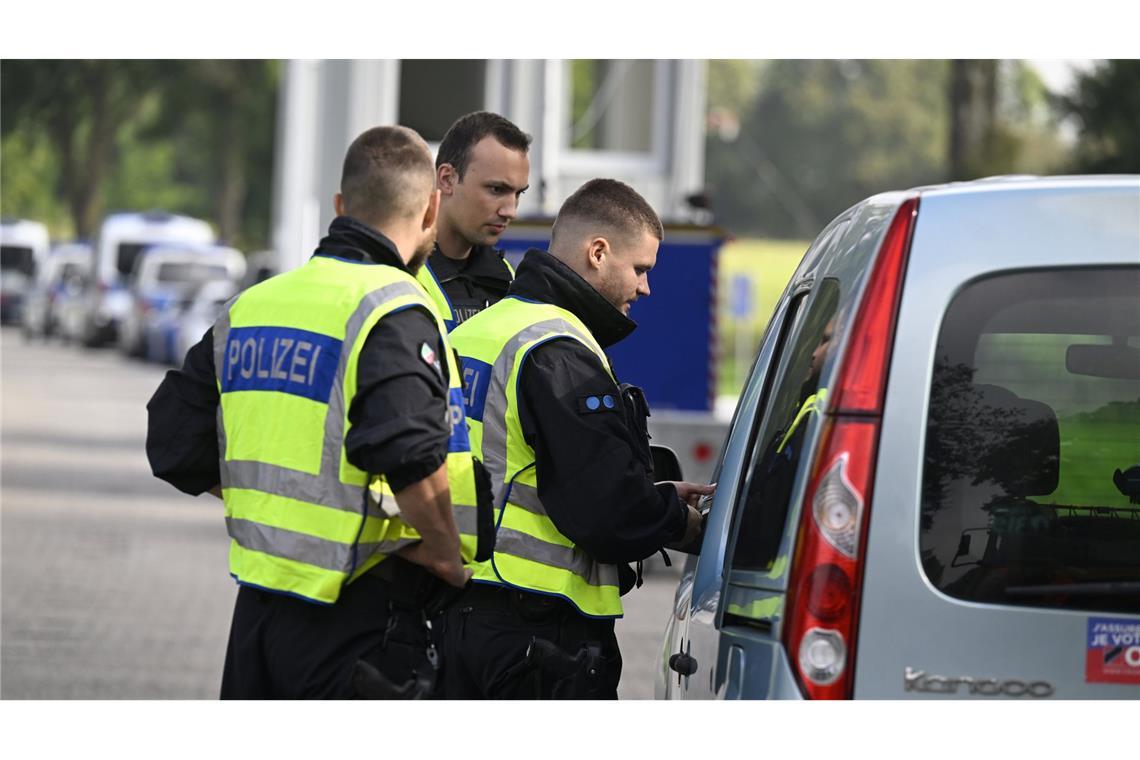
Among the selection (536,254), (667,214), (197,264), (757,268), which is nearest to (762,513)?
(536,254)

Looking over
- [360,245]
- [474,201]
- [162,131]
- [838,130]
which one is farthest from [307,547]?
[838,130]

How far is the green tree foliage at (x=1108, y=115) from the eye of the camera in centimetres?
1880

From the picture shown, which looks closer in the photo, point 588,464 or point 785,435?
point 785,435

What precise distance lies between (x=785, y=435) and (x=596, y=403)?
848mm

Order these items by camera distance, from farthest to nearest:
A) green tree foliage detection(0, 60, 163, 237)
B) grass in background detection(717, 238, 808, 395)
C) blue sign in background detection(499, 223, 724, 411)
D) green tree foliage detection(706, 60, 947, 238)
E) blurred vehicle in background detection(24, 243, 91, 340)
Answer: green tree foliage detection(706, 60, 947, 238)
green tree foliage detection(0, 60, 163, 237)
blurred vehicle in background detection(24, 243, 91, 340)
grass in background detection(717, 238, 808, 395)
blue sign in background detection(499, 223, 724, 411)

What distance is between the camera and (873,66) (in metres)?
93.1

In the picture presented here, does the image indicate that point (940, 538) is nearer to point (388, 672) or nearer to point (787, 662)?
point (787, 662)

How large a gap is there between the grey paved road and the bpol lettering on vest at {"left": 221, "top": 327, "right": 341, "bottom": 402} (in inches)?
177

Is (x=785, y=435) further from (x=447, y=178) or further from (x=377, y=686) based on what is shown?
(x=447, y=178)

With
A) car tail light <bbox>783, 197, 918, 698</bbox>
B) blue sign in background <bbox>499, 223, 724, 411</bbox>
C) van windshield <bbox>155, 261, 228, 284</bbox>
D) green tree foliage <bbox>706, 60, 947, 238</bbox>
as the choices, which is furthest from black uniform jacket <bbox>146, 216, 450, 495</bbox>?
green tree foliage <bbox>706, 60, 947, 238</bbox>

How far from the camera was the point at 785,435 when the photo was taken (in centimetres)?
343

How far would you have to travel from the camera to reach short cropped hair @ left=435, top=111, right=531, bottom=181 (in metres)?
5.37

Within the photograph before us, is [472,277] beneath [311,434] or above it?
above

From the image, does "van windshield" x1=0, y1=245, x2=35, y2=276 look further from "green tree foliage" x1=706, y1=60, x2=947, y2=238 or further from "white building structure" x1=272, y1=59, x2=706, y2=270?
"white building structure" x1=272, y1=59, x2=706, y2=270
